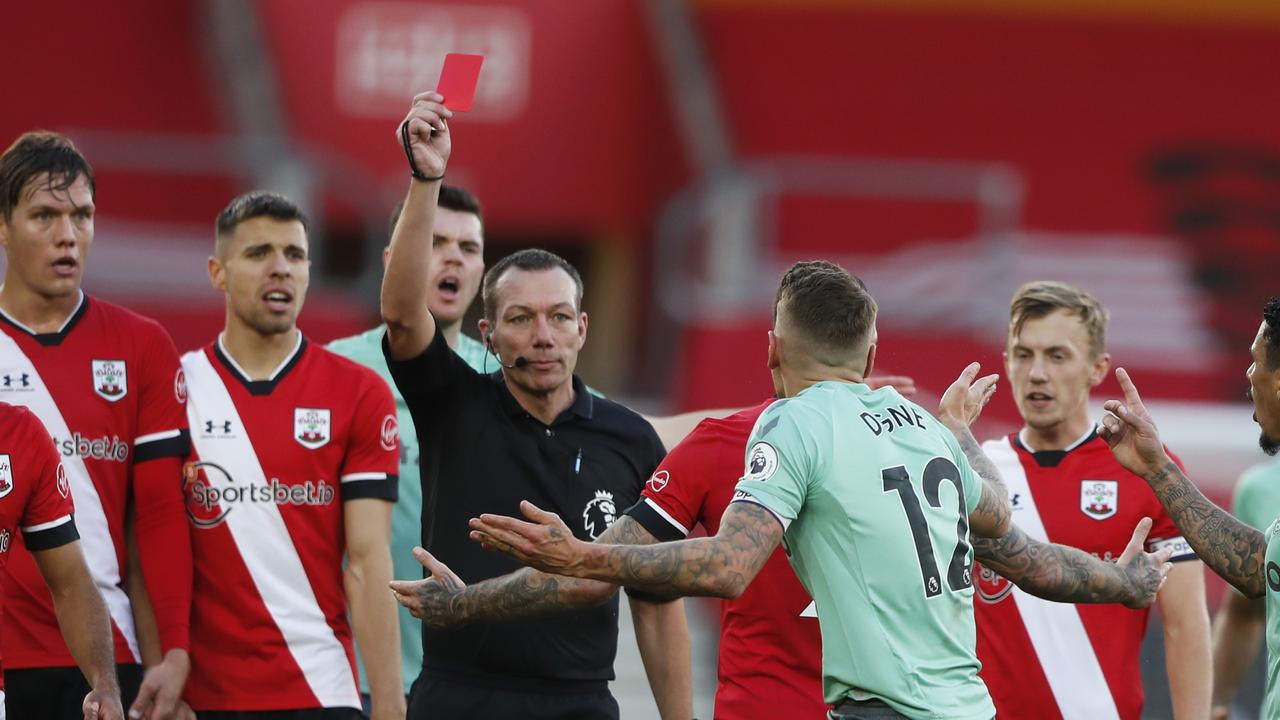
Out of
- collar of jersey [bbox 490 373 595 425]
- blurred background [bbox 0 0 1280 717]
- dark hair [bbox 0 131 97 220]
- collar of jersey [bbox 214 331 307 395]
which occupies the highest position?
blurred background [bbox 0 0 1280 717]

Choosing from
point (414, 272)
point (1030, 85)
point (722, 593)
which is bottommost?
point (722, 593)

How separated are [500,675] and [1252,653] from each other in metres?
3.66

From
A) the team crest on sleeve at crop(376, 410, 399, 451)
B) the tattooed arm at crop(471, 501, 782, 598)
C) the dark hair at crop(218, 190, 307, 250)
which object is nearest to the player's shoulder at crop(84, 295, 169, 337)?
the dark hair at crop(218, 190, 307, 250)

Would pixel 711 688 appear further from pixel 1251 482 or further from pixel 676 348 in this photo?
pixel 676 348

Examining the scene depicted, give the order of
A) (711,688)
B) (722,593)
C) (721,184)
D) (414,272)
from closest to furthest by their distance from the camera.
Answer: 1. (722,593)
2. (414,272)
3. (711,688)
4. (721,184)

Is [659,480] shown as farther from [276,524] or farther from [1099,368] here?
[1099,368]

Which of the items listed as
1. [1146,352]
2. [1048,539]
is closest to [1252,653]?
[1048,539]

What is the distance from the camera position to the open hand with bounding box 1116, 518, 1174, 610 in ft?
16.1

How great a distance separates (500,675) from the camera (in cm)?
524

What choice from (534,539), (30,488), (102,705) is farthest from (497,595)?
(30,488)

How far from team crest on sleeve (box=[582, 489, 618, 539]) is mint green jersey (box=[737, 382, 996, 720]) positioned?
1073mm

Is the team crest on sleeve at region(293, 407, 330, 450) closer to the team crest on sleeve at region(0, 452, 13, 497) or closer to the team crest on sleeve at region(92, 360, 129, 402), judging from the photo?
the team crest on sleeve at region(92, 360, 129, 402)

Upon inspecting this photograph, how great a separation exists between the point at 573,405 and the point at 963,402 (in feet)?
4.24

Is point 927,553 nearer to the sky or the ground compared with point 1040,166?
nearer to the ground
